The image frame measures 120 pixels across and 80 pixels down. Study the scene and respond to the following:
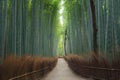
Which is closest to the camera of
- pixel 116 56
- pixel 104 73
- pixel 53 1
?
pixel 116 56

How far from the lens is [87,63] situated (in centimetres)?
763

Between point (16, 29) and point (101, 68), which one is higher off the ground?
point (16, 29)

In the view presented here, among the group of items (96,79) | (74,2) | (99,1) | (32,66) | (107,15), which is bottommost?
(96,79)

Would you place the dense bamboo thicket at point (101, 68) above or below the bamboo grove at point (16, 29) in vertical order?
below

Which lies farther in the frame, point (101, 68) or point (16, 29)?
point (16, 29)

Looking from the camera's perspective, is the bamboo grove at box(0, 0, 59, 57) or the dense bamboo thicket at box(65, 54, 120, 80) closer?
the dense bamboo thicket at box(65, 54, 120, 80)

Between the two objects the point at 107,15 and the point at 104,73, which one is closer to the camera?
the point at 104,73

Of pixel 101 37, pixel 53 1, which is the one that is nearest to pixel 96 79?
pixel 101 37

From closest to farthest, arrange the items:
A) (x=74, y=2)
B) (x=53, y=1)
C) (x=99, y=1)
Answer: (x=99, y=1) < (x=74, y=2) < (x=53, y=1)

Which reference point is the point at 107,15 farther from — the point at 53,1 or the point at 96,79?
the point at 53,1

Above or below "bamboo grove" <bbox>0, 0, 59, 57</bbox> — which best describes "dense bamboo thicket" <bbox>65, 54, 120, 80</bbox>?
below

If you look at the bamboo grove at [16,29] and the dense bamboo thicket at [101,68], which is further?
the bamboo grove at [16,29]

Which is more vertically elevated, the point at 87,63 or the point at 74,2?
the point at 74,2

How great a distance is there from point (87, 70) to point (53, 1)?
9.94 meters
